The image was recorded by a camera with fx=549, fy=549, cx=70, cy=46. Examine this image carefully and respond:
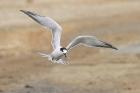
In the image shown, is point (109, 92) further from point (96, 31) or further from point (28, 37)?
point (96, 31)

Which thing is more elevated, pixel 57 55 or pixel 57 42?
pixel 57 42

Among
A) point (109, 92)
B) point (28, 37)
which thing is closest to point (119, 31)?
point (28, 37)

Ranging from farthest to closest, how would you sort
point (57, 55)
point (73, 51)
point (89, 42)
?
1. point (73, 51)
2. point (89, 42)
3. point (57, 55)

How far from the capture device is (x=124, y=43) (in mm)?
20219

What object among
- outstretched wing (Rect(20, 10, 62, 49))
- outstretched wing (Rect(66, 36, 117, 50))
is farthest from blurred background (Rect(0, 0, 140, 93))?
outstretched wing (Rect(66, 36, 117, 50))

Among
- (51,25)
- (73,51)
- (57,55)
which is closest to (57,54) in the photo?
(57,55)

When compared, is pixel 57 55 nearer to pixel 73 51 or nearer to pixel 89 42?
pixel 89 42

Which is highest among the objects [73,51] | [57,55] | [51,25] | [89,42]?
[73,51]

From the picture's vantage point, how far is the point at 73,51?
19.5 metres

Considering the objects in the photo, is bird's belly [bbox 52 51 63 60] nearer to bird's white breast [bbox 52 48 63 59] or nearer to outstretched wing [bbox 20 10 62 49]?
bird's white breast [bbox 52 48 63 59]

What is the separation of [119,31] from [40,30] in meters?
3.38

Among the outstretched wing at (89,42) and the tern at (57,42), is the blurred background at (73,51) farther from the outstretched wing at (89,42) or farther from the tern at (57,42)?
the outstretched wing at (89,42)

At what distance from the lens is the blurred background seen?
14887 millimetres

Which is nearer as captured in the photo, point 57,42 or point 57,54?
point 57,54
